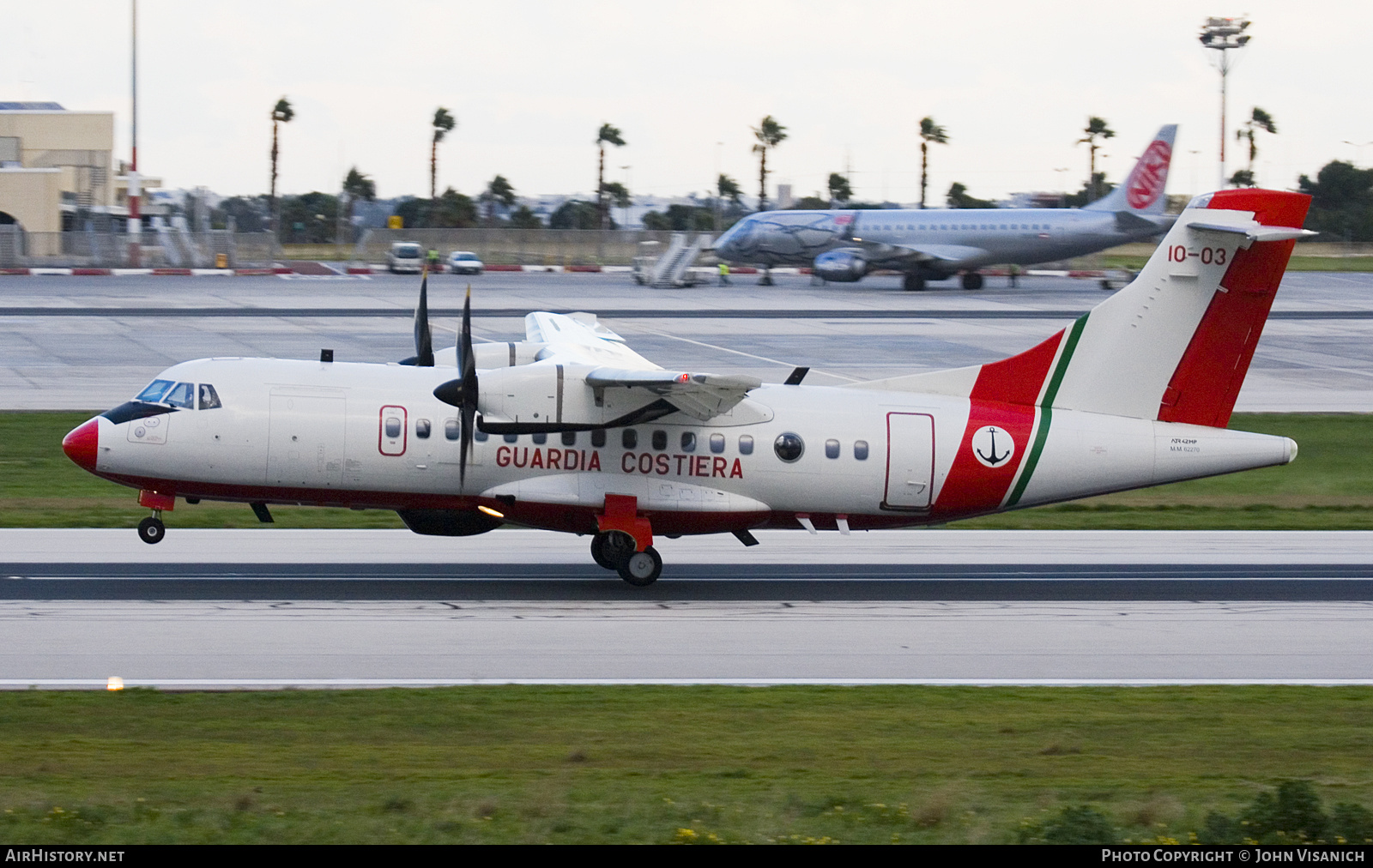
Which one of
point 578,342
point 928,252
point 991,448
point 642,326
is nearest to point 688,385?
point 578,342

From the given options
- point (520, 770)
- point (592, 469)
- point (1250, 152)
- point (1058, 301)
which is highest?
point (1250, 152)

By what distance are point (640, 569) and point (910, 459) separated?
4402mm

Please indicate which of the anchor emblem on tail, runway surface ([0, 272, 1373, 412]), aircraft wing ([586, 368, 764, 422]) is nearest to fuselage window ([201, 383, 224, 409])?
aircraft wing ([586, 368, 764, 422])

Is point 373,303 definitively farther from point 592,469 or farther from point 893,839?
point 893,839

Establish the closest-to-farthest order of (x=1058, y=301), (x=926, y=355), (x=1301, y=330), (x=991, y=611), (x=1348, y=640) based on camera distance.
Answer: (x=1348, y=640) < (x=991, y=611) < (x=926, y=355) < (x=1301, y=330) < (x=1058, y=301)

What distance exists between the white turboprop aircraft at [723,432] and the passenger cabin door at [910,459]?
0.10ft

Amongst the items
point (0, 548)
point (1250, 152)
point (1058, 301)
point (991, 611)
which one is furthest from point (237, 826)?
point (1250, 152)

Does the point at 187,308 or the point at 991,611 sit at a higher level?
the point at 187,308

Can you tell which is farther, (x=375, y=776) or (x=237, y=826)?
(x=375, y=776)

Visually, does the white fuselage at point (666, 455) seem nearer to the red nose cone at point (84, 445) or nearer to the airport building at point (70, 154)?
the red nose cone at point (84, 445)

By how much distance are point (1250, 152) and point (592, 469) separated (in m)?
159

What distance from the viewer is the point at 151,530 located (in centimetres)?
2170

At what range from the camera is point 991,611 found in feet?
67.9

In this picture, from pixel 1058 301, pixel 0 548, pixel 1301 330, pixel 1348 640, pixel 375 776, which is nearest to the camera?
pixel 375 776
